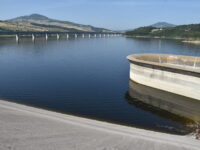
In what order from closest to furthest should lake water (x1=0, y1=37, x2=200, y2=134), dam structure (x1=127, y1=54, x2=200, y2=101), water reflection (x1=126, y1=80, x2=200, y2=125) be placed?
lake water (x1=0, y1=37, x2=200, y2=134) < water reflection (x1=126, y1=80, x2=200, y2=125) < dam structure (x1=127, y1=54, x2=200, y2=101)

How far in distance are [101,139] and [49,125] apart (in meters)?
4.91

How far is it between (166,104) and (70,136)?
23239 millimetres

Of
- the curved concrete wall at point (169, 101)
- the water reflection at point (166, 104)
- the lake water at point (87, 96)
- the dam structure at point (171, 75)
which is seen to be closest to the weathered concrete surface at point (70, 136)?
the lake water at point (87, 96)

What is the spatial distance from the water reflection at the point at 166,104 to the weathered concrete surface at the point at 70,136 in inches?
519

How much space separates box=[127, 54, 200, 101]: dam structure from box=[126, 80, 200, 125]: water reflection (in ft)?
3.24

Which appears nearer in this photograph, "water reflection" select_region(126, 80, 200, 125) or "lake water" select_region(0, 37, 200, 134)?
"lake water" select_region(0, 37, 200, 134)

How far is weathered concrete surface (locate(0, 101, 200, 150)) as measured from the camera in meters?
18.1

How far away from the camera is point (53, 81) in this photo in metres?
52.6

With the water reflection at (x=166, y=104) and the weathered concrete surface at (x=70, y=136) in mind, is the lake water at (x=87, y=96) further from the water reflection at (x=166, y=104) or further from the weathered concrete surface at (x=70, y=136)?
the weathered concrete surface at (x=70, y=136)

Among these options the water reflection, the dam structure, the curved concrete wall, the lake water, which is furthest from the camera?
the dam structure

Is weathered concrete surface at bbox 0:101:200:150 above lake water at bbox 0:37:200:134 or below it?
above

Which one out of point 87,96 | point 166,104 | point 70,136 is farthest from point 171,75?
point 70,136

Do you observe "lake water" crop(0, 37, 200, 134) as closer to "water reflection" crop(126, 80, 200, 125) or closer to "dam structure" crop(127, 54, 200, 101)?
"water reflection" crop(126, 80, 200, 125)

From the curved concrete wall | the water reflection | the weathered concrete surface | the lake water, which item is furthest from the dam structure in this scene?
the weathered concrete surface
